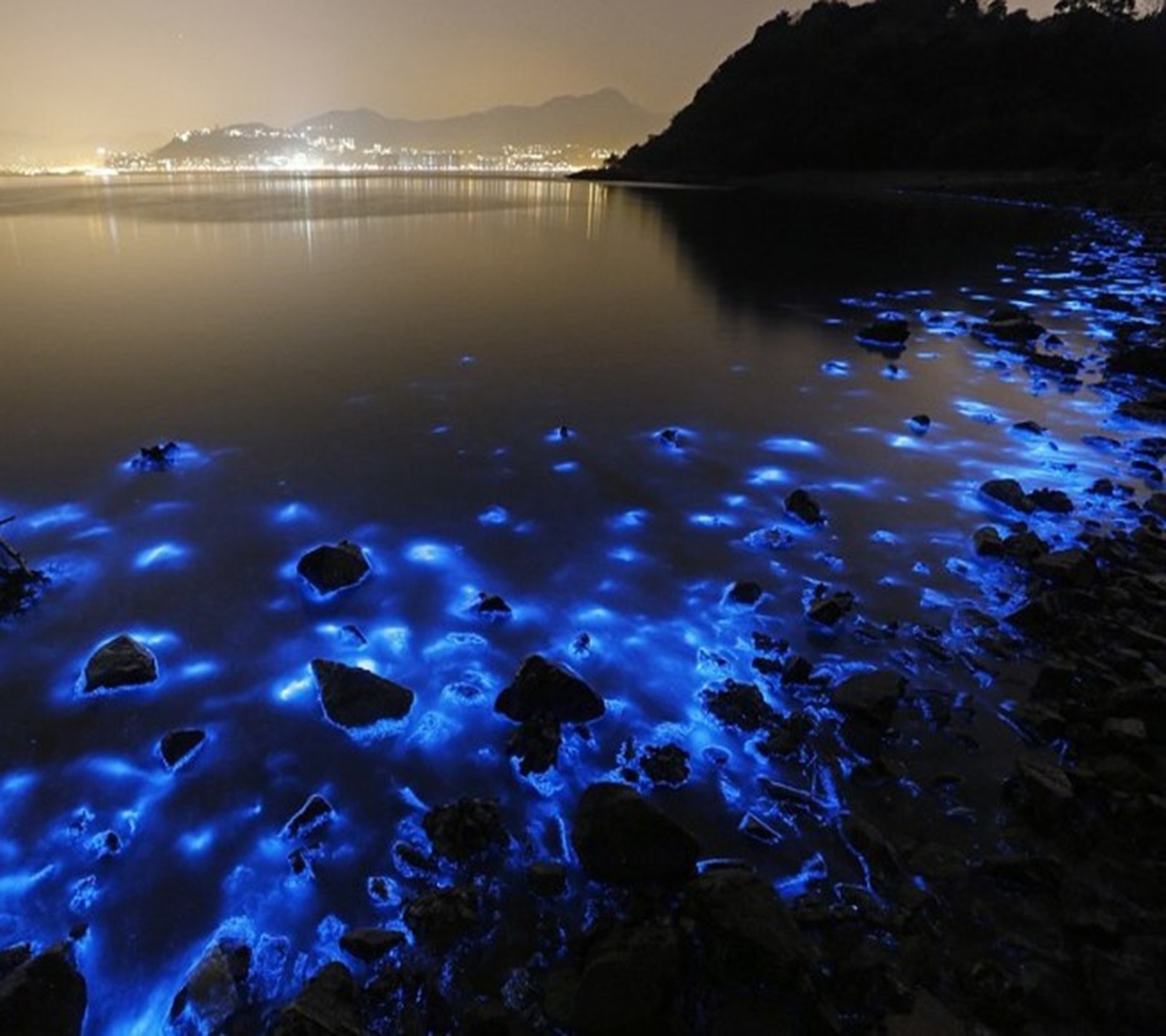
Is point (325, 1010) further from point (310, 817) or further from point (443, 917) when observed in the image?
point (310, 817)

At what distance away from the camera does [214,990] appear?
13.4 feet

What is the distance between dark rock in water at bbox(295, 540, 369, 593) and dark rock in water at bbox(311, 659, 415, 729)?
1716 millimetres

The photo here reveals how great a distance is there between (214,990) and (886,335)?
70.3ft

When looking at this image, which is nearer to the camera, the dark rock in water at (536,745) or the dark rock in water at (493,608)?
the dark rock in water at (536,745)

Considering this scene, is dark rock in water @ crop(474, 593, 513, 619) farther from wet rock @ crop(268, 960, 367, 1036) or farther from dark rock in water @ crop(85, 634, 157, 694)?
wet rock @ crop(268, 960, 367, 1036)

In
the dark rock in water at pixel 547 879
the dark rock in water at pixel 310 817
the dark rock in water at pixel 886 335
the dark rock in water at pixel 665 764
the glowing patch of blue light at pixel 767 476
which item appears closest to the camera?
the dark rock in water at pixel 547 879

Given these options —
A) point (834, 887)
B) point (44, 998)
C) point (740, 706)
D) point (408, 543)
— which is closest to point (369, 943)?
point (44, 998)

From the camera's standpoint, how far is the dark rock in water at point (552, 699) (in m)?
6.26

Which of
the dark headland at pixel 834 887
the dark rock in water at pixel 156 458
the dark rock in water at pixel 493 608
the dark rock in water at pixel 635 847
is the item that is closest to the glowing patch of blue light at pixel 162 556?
the dark headland at pixel 834 887

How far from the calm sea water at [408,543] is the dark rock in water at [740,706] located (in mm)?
196

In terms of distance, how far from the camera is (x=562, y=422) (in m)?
13.9

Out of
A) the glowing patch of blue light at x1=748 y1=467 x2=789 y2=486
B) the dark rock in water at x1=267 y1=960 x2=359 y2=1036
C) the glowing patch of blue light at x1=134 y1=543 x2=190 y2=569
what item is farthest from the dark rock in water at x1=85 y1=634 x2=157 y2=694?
the glowing patch of blue light at x1=748 y1=467 x2=789 y2=486

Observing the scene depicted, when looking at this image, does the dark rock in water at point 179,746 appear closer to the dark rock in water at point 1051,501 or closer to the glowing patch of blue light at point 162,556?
the glowing patch of blue light at point 162,556

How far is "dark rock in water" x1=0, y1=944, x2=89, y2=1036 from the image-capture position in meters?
3.77
